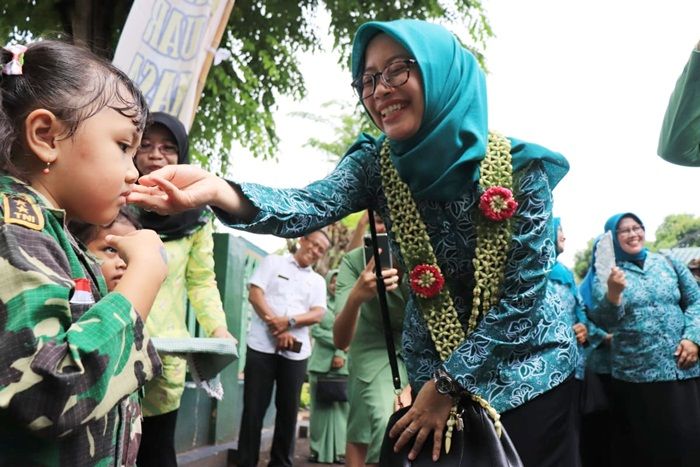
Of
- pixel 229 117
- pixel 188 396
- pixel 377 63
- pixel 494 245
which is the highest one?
pixel 229 117

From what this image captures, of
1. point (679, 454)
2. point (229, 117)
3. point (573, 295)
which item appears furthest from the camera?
point (229, 117)

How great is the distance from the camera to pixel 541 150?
2.32 meters

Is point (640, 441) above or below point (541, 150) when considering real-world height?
below

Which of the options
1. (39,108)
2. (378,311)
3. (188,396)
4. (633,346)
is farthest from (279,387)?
(39,108)

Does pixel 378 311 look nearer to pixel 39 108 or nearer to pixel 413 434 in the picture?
pixel 413 434

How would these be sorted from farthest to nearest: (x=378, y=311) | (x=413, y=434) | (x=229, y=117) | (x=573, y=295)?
(x=229, y=117) < (x=573, y=295) < (x=378, y=311) < (x=413, y=434)

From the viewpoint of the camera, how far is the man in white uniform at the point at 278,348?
18.8 feet

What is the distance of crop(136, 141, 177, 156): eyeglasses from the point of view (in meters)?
3.54

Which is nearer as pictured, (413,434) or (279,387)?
(413,434)

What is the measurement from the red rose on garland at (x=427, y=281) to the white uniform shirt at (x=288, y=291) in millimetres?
3702

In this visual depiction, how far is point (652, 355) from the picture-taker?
5.05 metres

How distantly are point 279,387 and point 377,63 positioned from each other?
13.2 ft

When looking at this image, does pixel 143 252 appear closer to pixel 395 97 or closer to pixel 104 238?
pixel 395 97

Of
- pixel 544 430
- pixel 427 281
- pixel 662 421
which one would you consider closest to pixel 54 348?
pixel 427 281
